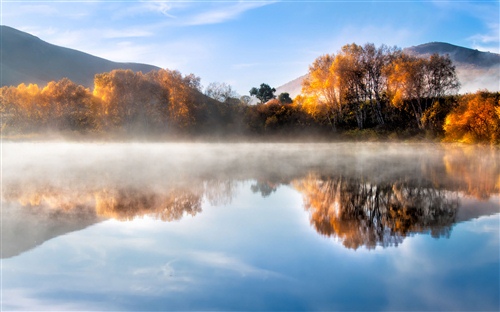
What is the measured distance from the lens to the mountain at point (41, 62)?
151m

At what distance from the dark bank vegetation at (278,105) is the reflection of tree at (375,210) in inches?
1110

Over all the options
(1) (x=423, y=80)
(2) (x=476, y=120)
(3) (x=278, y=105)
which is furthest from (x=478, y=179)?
(3) (x=278, y=105)

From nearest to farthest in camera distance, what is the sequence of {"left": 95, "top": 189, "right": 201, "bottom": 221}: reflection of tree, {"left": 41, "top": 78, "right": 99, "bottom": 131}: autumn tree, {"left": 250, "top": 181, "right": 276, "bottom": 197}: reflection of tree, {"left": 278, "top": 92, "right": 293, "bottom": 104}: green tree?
{"left": 95, "top": 189, "right": 201, "bottom": 221}: reflection of tree → {"left": 250, "top": 181, "right": 276, "bottom": 197}: reflection of tree → {"left": 41, "top": 78, "right": 99, "bottom": 131}: autumn tree → {"left": 278, "top": 92, "right": 293, "bottom": 104}: green tree

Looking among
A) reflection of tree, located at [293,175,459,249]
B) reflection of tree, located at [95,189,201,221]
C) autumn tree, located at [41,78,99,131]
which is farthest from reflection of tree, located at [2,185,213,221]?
autumn tree, located at [41,78,99,131]

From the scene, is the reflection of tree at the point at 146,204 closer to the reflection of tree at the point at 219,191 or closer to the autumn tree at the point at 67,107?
the reflection of tree at the point at 219,191

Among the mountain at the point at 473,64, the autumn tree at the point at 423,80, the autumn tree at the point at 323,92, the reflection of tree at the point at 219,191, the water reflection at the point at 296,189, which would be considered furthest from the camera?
the mountain at the point at 473,64

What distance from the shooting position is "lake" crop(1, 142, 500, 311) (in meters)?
5.21

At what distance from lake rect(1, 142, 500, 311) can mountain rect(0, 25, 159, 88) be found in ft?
496

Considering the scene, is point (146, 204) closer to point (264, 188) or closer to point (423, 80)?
point (264, 188)

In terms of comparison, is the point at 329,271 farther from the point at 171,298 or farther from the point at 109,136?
the point at 109,136

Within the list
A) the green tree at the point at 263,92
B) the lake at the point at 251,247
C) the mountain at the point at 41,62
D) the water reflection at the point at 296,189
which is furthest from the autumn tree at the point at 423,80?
the mountain at the point at 41,62

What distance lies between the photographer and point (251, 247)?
720 cm

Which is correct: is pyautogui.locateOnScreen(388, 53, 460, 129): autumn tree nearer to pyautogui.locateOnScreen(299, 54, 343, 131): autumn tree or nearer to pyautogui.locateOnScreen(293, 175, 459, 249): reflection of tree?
pyautogui.locateOnScreen(299, 54, 343, 131): autumn tree

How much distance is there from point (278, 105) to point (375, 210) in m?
47.7
